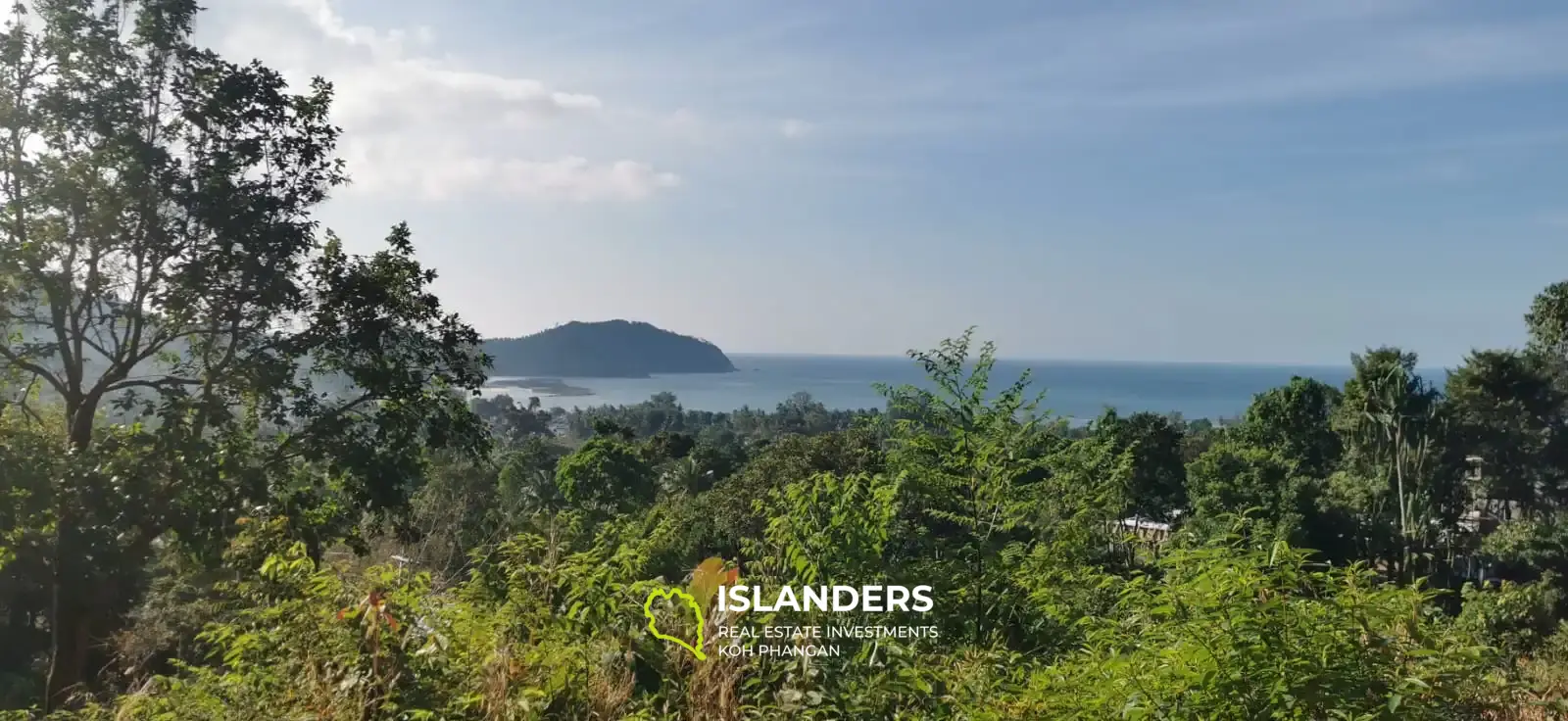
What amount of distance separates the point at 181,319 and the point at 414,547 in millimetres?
6714

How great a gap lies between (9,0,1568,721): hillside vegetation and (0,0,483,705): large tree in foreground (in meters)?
0.02

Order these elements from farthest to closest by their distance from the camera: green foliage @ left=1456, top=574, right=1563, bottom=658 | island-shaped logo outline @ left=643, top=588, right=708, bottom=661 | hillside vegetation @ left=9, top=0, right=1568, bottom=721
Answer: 1. green foliage @ left=1456, top=574, right=1563, bottom=658
2. island-shaped logo outline @ left=643, top=588, right=708, bottom=661
3. hillside vegetation @ left=9, top=0, right=1568, bottom=721

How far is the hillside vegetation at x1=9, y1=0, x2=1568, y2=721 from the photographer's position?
1980 millimetres

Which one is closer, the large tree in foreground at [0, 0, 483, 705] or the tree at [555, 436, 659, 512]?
the large tree in foreground at [0, 0, 483, 705]

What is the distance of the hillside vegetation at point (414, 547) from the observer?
1.98m

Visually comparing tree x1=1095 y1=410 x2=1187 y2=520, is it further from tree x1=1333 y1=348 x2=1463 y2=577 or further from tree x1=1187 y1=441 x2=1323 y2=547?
tree x1=1333 y1=348 x2=1463 y2=577

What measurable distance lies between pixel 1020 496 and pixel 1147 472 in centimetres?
2329

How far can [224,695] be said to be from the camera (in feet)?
8.18

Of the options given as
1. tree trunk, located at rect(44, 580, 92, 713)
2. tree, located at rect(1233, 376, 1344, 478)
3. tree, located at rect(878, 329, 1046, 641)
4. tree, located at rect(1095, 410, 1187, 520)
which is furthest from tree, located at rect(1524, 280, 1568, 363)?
tree trunk, located at rect(44, 580, 92, 713)

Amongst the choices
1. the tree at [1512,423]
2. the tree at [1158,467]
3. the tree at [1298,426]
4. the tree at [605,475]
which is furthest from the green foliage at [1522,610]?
the tree at [605,475]

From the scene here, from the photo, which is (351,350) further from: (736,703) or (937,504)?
(736,703)

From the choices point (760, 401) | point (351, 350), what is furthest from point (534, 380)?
point (351, 350)

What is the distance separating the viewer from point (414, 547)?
40.5ft

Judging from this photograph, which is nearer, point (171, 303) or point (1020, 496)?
point (1020, 496)
